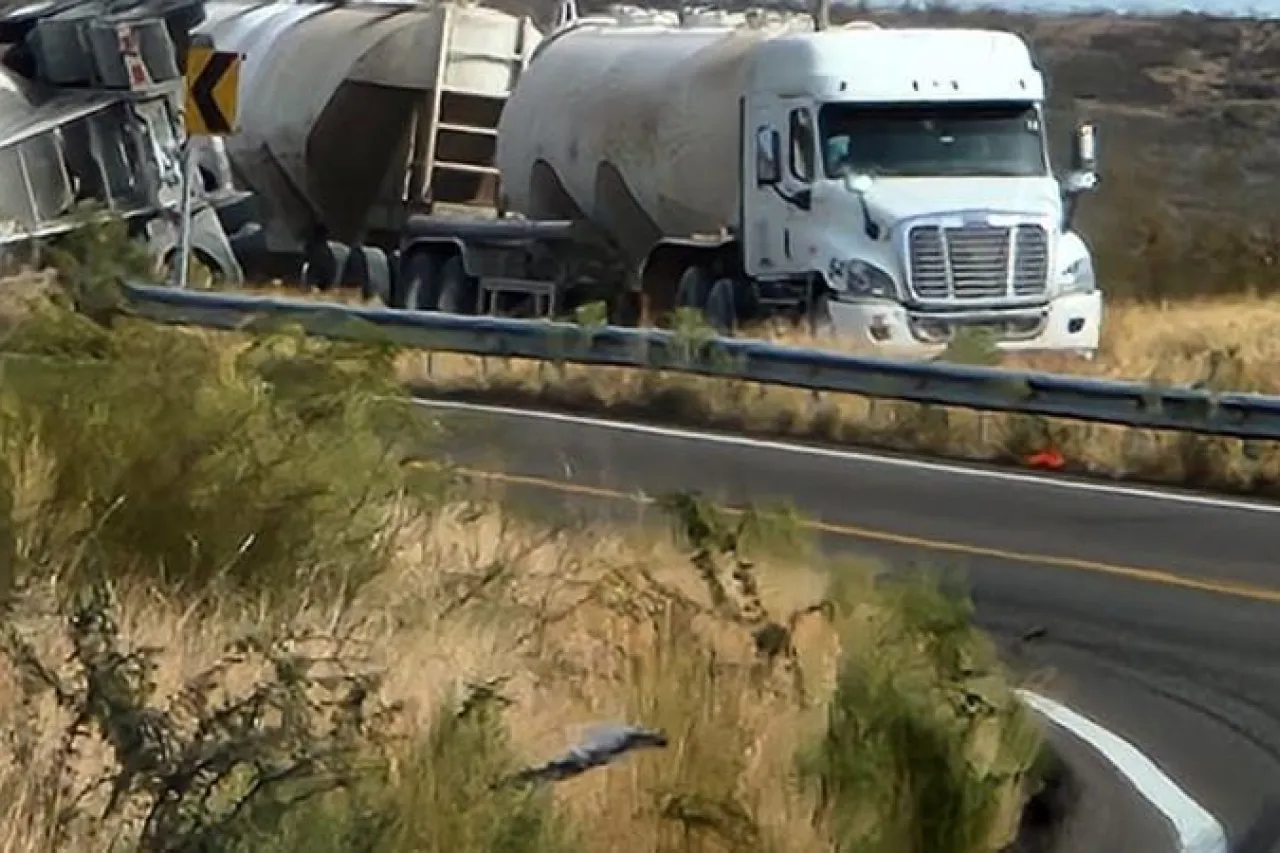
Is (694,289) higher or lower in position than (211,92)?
lower

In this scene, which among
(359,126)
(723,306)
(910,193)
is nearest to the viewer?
(910,193)

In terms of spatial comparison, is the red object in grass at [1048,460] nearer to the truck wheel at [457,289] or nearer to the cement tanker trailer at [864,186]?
the cement tanker trailer at [864,186]

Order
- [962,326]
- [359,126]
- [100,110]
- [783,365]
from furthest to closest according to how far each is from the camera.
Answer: [359,126] → [100,110] → [962,326] → [783,365]

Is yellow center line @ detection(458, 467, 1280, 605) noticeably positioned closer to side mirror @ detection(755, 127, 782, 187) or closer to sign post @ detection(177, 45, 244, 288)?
sign post @ detection(177, 45, 244, 288)

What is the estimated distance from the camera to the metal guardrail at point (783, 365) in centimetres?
1770

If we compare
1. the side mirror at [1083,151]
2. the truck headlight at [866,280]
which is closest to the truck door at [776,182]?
the truck headlight at [866,280]

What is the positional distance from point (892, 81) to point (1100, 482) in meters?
8.62

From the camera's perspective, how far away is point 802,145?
1046 inches

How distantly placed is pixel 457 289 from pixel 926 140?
6369 millimetres

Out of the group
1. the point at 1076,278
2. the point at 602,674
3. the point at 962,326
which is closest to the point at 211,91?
the point at 962,326

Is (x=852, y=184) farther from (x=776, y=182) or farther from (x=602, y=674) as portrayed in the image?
(x=602, y=674)

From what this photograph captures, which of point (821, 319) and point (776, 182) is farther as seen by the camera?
point (776, 182)

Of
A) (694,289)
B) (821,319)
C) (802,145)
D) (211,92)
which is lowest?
(694,289)

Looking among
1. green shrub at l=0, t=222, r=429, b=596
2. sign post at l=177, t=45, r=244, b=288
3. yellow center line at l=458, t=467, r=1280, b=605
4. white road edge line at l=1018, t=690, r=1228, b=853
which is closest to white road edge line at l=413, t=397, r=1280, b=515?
yellow center line at l=458, t=467, r=1280, b=605
